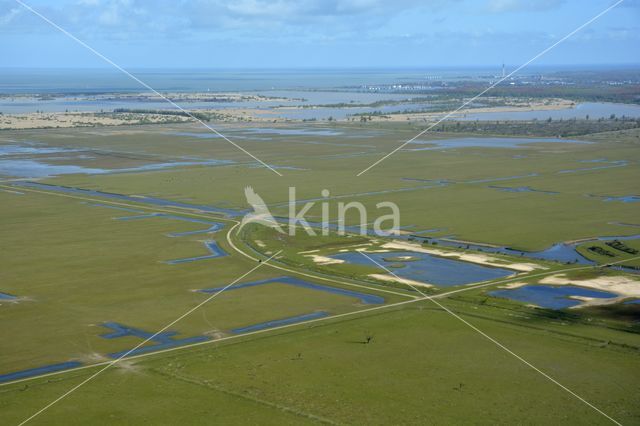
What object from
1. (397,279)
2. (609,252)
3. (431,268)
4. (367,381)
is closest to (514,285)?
(431,268)


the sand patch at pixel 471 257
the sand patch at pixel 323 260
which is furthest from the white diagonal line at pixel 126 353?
the sand patch at pixel 471 257

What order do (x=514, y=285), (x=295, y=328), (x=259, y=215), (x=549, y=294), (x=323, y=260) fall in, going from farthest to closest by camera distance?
(x=259, y=215) < (x=323, y=260) < (x=514, y=285) < (x=549, y=294) < (x=295, y=328)

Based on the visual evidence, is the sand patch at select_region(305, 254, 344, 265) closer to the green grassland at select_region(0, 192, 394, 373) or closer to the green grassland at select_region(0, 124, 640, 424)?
the green grassland at select_region(0, 124, 640, 424)

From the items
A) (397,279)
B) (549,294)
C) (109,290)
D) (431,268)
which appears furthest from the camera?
(431,268)

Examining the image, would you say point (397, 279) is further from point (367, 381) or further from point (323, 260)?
point (367, 381)

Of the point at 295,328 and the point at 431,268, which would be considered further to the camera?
the point at 431,268

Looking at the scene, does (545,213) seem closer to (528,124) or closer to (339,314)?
(339,314)

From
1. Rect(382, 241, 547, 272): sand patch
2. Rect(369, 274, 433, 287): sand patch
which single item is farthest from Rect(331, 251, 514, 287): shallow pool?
Rect(382, 241, 547, 272): sand patch
